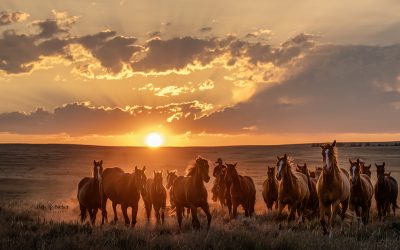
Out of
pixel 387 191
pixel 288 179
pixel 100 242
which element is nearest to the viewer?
pixel 100 242

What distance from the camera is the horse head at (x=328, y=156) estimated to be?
13297 millimetres

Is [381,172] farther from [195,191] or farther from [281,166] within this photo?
[195,191]

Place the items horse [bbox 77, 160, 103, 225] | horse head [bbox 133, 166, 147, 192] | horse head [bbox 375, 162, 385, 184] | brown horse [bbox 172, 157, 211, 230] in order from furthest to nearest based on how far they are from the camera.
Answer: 1. horse head [bbox 375, 162, 385, 184]
2. horse [bbox 77, 160, 103, 225]
3. horse head [bbox 133, 166, 147, 192]
4. brown horse [bbox 172, 157, 211, 230]

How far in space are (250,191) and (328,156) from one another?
212 inches

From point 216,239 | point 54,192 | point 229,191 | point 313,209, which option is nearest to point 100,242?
point 216,239

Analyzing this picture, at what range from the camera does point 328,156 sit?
44.0ft

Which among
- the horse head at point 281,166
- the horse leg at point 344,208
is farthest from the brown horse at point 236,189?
the horse leg at point 344,208

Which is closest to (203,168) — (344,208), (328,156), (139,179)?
(139,179)

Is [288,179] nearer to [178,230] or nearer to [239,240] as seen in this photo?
[178,230]

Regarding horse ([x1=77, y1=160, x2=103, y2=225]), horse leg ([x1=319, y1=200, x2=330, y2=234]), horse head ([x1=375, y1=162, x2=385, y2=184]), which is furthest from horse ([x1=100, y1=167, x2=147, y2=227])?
horse head ([x1=375, y1=162, x2=385, y2=184])

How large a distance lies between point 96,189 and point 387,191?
38.1ft

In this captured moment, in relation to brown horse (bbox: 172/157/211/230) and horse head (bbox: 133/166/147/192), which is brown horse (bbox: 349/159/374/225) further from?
horse head (bbox: 133/166/147/192)

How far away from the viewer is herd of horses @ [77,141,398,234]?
13930 mm

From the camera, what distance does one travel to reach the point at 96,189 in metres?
16.0
